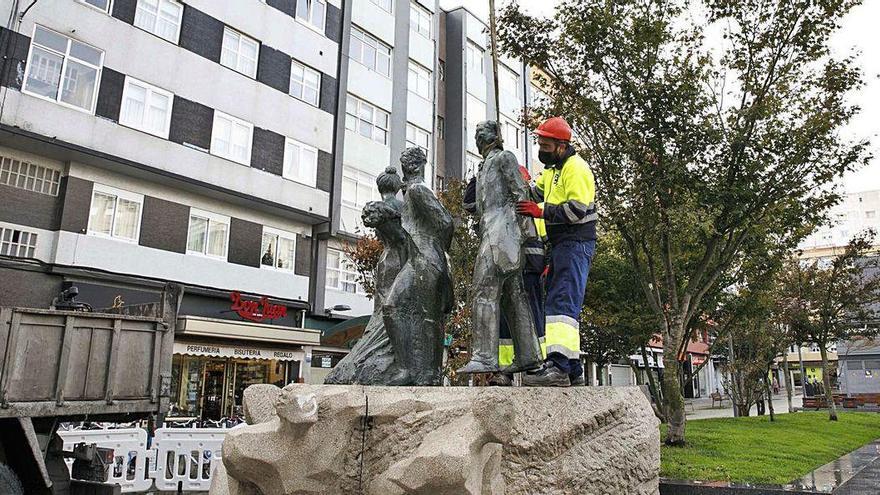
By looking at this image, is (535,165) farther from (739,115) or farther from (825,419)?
(739,115)

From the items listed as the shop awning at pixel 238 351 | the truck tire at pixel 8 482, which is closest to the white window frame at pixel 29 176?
the shop awning at pixel 238 351

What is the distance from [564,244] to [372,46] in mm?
20702

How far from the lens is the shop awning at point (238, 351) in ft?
52.3

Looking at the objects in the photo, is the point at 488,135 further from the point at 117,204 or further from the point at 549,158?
the point at 117,204

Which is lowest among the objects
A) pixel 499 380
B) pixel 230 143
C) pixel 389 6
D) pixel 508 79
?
pixel 499 380

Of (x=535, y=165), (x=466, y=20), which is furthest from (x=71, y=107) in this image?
(x=535, y=165)

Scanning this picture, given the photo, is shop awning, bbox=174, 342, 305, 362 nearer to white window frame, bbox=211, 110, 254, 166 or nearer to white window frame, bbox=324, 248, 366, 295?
white window frame, bbox=324, 248, 366, 295

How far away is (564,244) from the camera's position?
478 centimetres

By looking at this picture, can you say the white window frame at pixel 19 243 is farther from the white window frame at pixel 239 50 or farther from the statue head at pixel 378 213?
the statue head at pixel 378 213

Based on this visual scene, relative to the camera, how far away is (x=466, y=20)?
94.4 feet

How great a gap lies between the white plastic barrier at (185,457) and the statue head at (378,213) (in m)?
5.66

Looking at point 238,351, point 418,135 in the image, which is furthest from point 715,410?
point 238,351

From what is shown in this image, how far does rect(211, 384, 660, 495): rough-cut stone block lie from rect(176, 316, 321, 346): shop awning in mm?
12256

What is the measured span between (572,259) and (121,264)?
13480 mm
